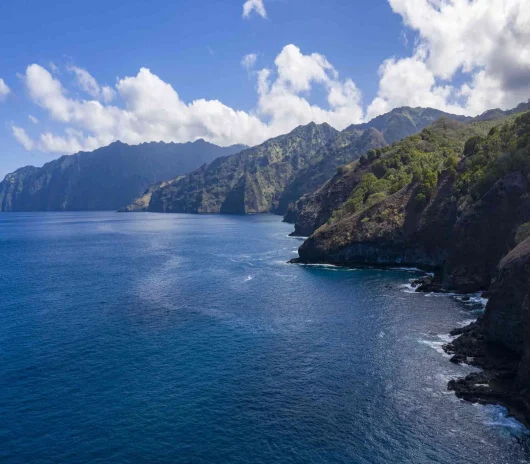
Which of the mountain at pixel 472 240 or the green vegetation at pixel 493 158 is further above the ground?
the green vegetation at pixel 493 158

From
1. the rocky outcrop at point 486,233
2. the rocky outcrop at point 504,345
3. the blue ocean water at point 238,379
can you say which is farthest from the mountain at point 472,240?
the blue ocean water at point 238,379

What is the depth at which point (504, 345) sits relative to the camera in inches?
2739

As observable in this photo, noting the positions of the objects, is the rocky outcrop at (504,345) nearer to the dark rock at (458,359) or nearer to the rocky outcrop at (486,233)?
→ the dark rock at (458,359)

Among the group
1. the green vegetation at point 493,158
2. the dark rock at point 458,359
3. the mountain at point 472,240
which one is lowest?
the dark rock at point 458,359

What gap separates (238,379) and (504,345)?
139 feet

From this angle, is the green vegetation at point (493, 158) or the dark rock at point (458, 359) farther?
the green vegetation at point (493, 158)

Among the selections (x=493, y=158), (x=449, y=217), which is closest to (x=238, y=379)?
(x=449, y=217)

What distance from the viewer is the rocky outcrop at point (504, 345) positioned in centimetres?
5647

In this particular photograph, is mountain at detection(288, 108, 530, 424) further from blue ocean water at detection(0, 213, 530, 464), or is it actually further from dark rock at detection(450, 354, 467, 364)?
blue ocean water at detection(0, 213, 530, 464)

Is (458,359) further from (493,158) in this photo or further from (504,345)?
(493,158)

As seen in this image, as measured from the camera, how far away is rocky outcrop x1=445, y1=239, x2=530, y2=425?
56469 millimetres

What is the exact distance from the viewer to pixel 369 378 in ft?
208

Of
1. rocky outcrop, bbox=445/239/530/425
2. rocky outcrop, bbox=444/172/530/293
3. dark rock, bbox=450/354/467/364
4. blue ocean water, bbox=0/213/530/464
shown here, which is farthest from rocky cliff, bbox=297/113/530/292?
dark rock, bbox=450/354/467/364

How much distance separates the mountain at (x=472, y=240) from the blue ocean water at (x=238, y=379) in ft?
18.2
